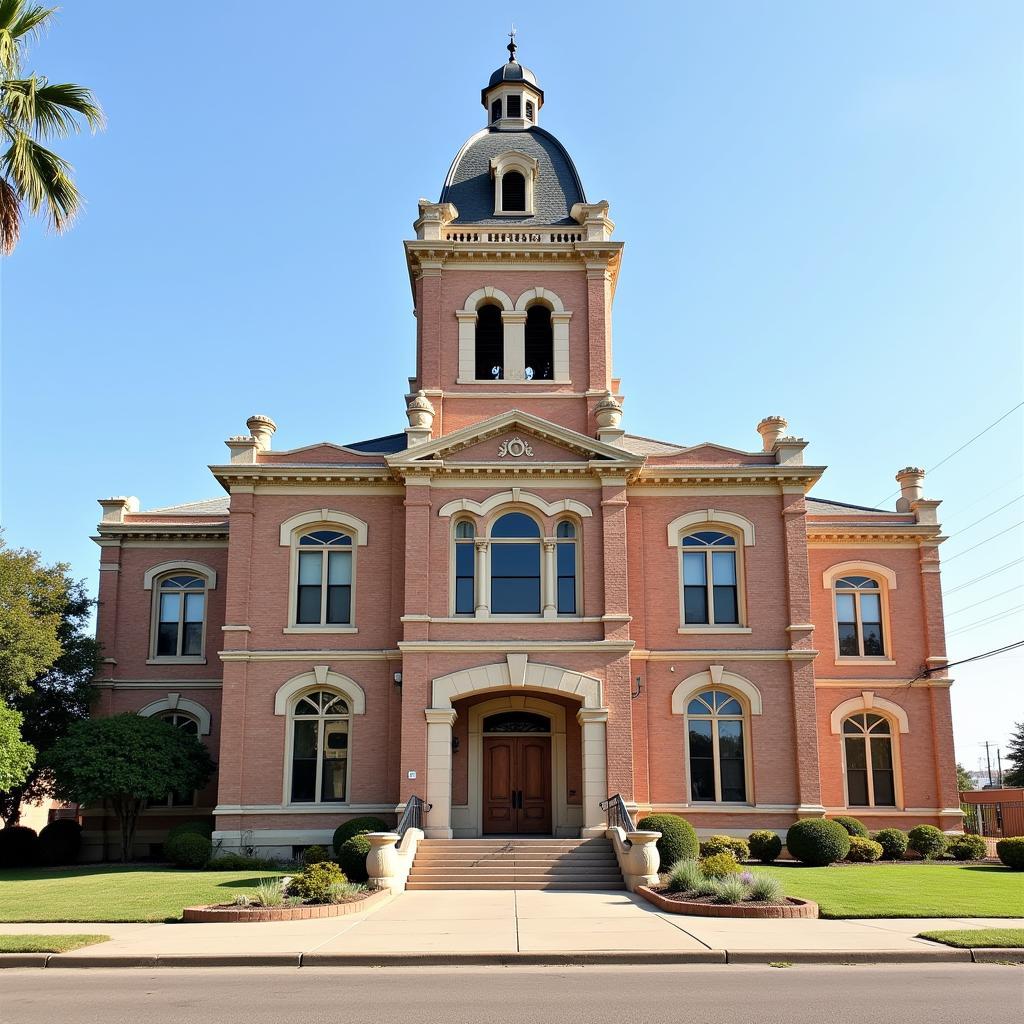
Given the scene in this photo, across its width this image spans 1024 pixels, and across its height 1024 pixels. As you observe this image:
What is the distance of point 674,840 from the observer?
2470cm

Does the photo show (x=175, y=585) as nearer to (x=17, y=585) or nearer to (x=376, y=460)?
(x=17, y=585)

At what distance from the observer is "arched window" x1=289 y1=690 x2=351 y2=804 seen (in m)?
28.8

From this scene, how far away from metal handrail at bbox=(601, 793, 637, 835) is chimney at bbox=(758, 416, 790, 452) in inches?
423

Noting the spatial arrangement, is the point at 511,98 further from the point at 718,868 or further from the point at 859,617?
the point at 718,868

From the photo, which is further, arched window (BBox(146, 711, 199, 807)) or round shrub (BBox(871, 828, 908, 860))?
arched window (BBox(146, 711, 199, 807))

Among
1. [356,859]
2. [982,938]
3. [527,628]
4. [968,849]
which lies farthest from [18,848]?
[982,938]

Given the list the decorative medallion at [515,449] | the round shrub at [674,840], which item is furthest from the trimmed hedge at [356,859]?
the decorative medallion at [515,449]

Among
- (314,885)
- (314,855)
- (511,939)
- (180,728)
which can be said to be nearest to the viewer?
(511,939)

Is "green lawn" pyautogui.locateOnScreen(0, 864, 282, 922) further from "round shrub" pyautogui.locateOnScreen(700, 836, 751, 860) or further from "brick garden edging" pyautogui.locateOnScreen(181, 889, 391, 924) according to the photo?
"round shrub" pyautogui.locateOnScreen(700, 836, 751, 860)

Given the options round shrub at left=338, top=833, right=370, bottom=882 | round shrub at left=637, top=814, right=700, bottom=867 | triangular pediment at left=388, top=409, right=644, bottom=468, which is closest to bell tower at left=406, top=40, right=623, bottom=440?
triangular pediment at left=388, top=409, right=644, bottom=468

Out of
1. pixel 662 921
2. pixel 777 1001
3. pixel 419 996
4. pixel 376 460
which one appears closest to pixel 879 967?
pixel 777 1001

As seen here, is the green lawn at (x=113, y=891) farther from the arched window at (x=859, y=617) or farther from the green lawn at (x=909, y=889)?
the arched window at (x=859, y=617)

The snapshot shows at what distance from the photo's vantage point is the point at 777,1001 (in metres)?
11.6

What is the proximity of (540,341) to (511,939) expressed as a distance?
67.8ft
